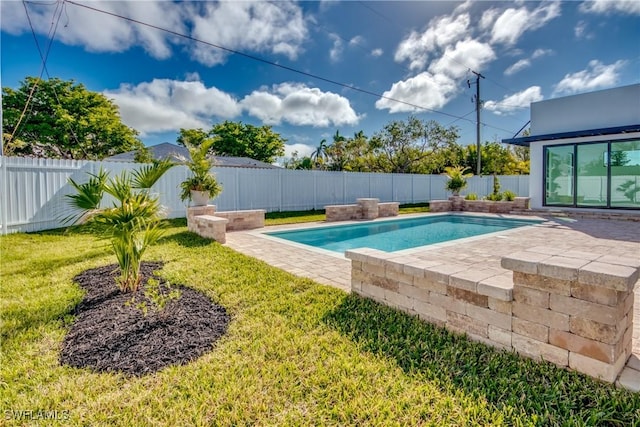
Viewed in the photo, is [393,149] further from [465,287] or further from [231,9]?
[465,287]

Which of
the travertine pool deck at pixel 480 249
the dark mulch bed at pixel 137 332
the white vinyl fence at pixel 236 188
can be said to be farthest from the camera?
the white vinyl fence at pixel 236 188

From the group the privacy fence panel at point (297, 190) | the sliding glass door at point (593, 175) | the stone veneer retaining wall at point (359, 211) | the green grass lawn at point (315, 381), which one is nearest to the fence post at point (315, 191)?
the privacy fence panel at point (297, 190)

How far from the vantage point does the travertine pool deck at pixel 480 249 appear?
197 inches

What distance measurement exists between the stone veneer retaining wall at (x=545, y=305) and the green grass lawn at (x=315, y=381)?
0.49 ft

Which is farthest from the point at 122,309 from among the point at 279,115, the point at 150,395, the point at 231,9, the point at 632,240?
the point at 279,115

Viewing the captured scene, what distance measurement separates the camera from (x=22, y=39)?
9.71m

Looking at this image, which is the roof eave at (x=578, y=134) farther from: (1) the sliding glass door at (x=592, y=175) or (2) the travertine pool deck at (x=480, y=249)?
(2) the travertine pool deck at (x=480, y=249)

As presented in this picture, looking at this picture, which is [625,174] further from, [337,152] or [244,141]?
[244,141]

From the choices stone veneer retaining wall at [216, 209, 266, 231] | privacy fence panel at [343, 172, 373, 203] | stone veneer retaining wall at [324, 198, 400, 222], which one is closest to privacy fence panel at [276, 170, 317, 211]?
privacy fence panel at [343, 172, 373, 203]

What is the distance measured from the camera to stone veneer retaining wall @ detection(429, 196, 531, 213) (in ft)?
48.7

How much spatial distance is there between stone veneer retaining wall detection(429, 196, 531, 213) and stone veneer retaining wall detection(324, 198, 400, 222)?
3.44m

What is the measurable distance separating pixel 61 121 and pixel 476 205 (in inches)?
1127

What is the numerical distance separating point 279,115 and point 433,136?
14.6 m

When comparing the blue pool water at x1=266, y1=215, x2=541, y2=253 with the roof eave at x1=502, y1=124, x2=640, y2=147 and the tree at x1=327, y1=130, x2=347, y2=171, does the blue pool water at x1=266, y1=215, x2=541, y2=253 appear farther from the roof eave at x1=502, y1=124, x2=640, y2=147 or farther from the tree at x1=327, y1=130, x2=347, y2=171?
the tree at x1=327, y1=130, x2=347, y2=171
